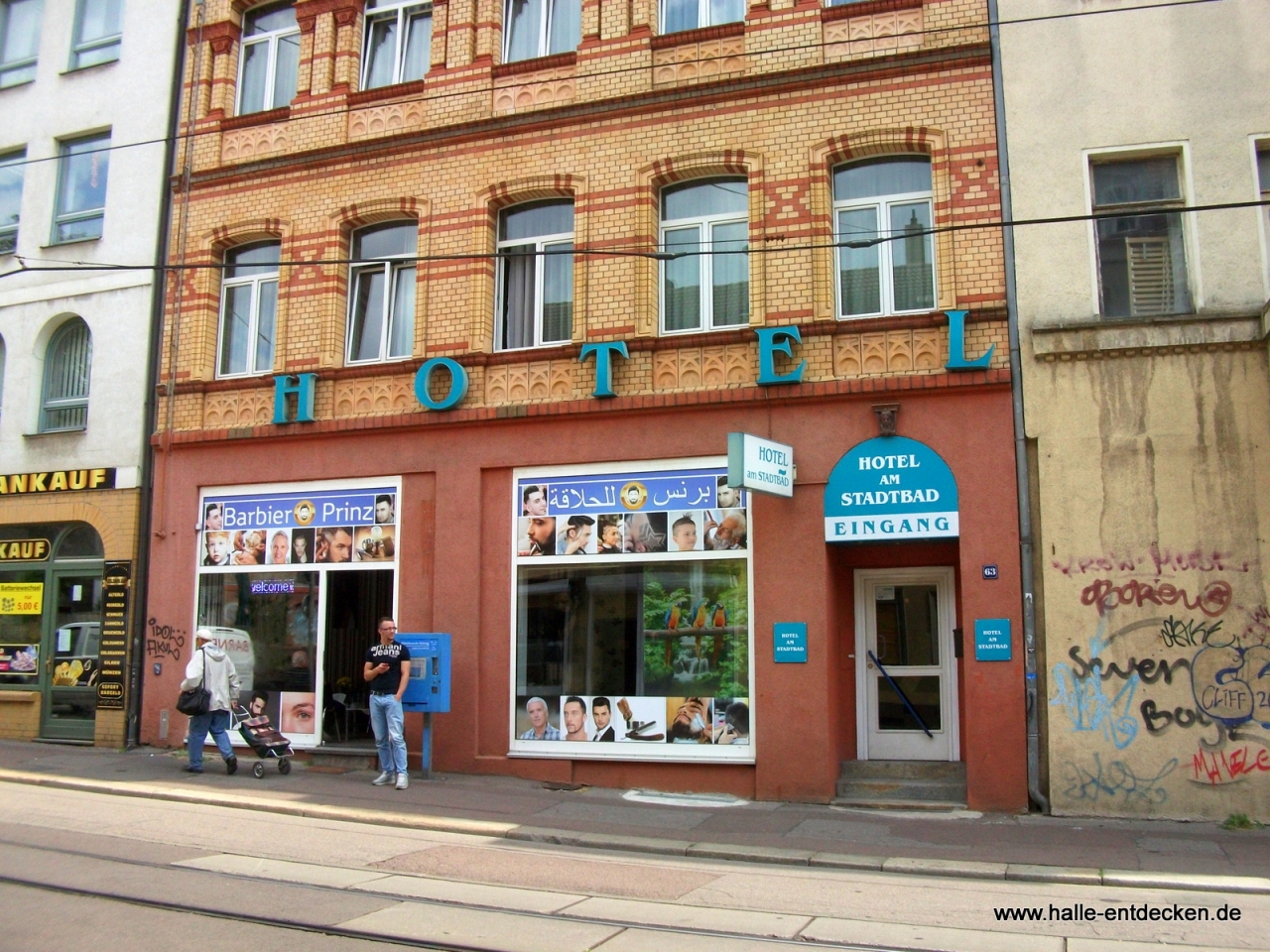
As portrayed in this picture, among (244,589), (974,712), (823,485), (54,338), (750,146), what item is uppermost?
(750,146)

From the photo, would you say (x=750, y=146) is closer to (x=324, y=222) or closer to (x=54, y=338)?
(x=324, y=222)

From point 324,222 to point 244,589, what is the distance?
5148 millimetres

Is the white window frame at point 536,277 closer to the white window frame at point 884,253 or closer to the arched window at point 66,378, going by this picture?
the white window frame at point 884,253

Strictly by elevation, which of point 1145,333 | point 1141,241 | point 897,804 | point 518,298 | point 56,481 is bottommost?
point 897,804

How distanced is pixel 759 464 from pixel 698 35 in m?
5.84

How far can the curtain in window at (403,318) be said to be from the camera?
1517cm

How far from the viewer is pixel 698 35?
14.1 m

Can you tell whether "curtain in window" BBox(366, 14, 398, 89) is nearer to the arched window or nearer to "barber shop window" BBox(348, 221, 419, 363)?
"barber shop window" BBox(348, 221, 419, 363)

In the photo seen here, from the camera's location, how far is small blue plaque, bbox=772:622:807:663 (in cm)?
1243

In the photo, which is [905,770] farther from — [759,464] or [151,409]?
[151,409]

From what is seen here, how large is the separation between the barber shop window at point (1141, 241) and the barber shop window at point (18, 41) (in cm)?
1664

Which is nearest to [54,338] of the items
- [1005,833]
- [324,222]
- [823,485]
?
[324,222]

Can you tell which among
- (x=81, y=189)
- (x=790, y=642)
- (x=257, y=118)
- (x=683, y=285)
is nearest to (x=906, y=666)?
(x=790, y=642)

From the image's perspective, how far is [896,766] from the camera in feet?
41.3
